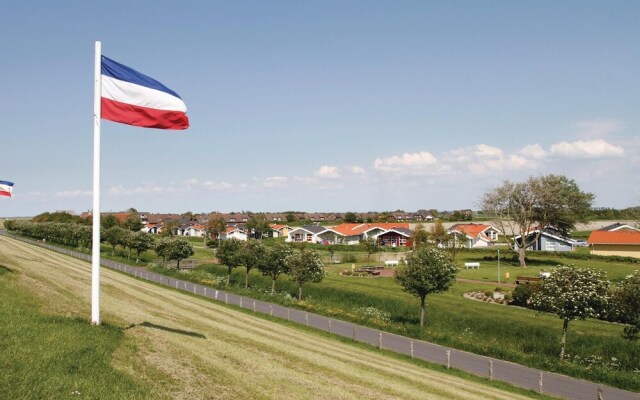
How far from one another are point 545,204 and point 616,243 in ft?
53.9

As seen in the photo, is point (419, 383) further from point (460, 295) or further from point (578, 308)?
point (460, 295)

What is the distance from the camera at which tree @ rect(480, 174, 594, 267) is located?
9019cm

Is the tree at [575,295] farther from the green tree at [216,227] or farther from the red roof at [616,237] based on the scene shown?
the green tree at [216,227]

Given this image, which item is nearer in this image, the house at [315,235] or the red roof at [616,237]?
the red roof at [616,237]

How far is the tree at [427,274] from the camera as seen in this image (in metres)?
42.7

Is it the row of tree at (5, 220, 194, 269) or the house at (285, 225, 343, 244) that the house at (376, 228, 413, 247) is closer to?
the house at (285, 225, 343, 244)

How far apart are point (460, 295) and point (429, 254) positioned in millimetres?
15161

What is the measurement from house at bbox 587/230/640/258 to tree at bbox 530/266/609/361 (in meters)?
69.4

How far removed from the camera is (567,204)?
90.6 metres

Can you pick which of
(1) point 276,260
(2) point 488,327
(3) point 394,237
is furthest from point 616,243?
(1) point 276,260

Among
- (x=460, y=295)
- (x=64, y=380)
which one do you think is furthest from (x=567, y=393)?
(x=460, y=295)

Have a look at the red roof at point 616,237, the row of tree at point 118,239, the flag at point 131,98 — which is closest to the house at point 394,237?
the red roof at point 616,237

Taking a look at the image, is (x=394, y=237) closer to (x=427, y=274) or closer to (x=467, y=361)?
(x=427, y=274)

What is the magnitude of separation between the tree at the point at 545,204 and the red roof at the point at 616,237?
536cm
